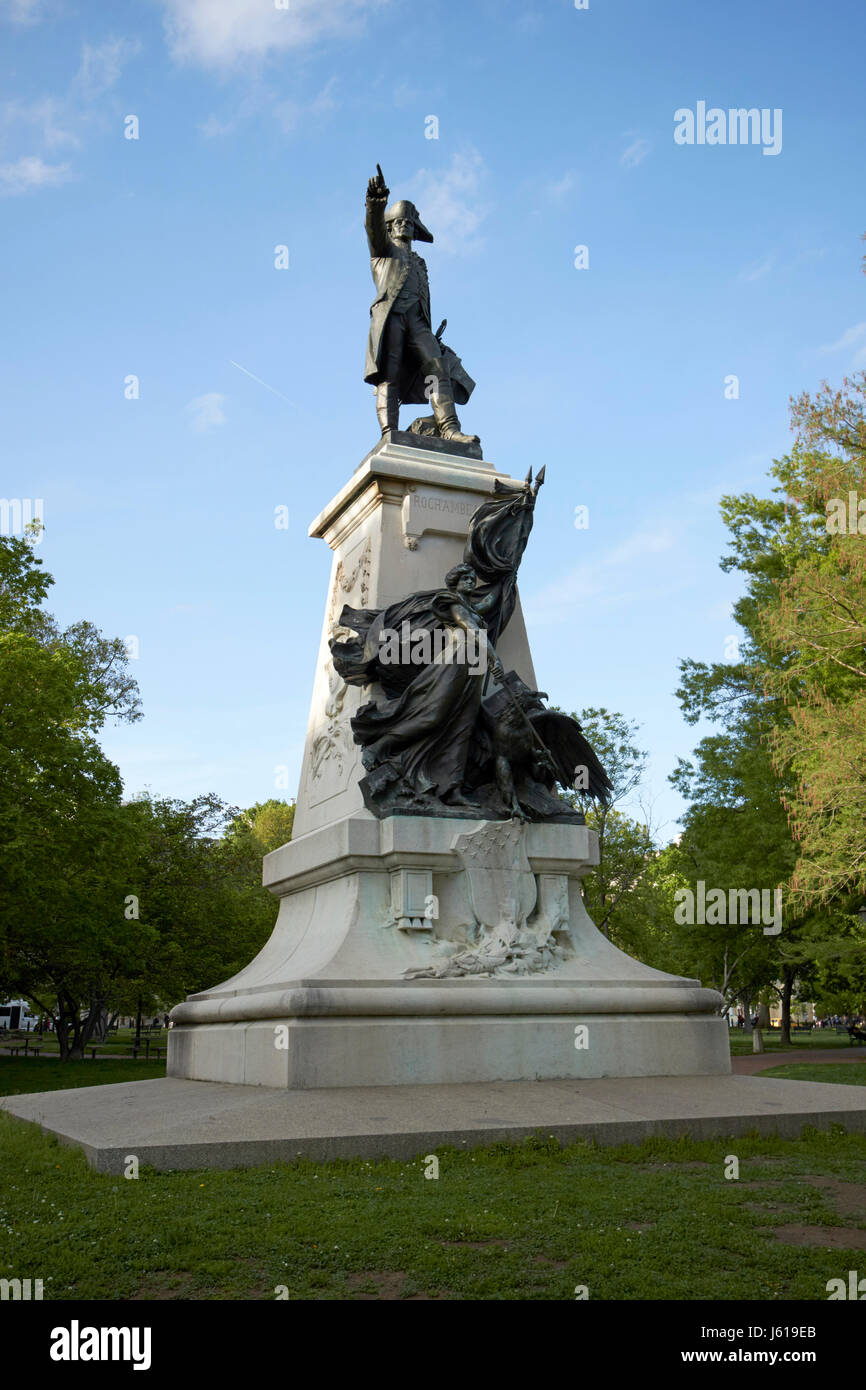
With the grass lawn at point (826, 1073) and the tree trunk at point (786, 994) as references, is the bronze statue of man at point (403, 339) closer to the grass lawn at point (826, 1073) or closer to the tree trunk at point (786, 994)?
the grass lawn at point (826, 1073)

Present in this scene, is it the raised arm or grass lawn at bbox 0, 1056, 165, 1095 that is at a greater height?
the raised arm

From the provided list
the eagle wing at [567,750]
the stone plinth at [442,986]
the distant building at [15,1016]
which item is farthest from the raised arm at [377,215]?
the distant building at [15,1016]

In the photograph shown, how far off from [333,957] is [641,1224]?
14.5 ft

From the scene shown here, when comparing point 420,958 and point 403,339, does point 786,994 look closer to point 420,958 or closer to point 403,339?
point 403,339

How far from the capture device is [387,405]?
13.3 m

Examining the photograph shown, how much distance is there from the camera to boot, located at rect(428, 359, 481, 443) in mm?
13031

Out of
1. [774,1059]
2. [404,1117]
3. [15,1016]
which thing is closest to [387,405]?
[404,1117]

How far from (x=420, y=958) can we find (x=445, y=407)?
6.52 meters

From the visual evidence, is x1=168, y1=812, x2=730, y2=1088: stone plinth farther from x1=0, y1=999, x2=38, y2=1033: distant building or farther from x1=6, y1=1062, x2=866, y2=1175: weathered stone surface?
x1=0, y1=999, x2=38, y2=1033: distant building

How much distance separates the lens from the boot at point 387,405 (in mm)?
13227

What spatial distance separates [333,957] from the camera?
9125 mm

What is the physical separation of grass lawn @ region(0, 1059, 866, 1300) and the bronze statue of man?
8.77 m

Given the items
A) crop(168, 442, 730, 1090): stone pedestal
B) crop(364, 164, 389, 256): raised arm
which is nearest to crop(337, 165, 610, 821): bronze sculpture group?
crop(168, 442, 730, 1090): stone pedestal
